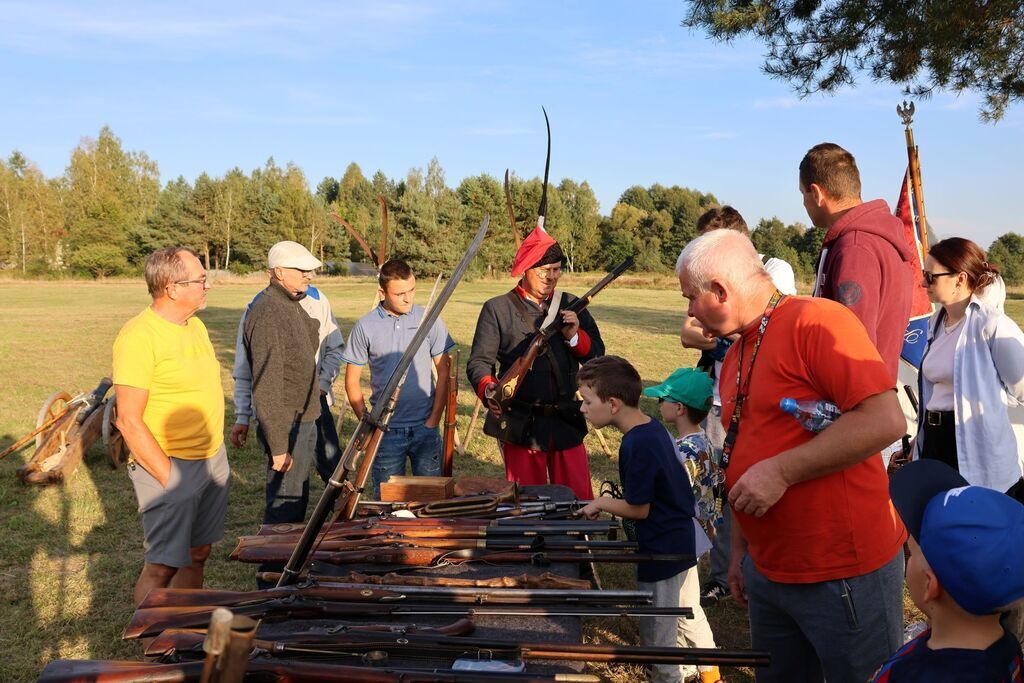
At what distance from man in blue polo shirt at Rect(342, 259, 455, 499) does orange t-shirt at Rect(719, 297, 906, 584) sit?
3732 mm

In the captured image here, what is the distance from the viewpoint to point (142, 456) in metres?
3.95

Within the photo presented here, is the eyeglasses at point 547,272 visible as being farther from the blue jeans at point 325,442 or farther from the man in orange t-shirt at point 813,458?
the man in orange t-shirt at point 813,458

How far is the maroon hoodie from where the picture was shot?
3352mm

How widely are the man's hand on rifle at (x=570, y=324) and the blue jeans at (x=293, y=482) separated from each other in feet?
6.70

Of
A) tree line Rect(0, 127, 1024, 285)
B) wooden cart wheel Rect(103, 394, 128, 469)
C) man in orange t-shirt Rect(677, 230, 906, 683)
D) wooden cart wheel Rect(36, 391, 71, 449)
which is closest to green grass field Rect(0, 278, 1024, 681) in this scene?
wooden cart wheel Rect(103, 394, 128, 469)

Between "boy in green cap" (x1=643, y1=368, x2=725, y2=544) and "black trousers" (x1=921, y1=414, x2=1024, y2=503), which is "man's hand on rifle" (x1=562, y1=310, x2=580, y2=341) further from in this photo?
"black trousers" (x1=921, y1=414, x2=1024, y2=503)

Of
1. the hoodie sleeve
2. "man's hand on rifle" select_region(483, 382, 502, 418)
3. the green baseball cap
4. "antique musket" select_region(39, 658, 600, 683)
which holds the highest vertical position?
the hoodie sleeve

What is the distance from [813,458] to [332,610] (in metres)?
1.70

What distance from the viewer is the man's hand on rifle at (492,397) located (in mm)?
4816

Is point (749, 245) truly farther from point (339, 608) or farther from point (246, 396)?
point (246, 396)

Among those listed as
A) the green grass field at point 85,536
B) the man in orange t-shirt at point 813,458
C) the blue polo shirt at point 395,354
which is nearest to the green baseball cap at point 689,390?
the green grass field at point 85,536

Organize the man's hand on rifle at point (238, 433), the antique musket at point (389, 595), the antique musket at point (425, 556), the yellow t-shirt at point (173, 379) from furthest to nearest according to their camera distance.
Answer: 1. the man's hand on rifle at point (238, 433)
2. the yellow t-shirt at point (173, 379)
3. the antique musket at point (425, 556)
4. the antique musket at point (389, 595)

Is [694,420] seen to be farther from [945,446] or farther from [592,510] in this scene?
[945,446]

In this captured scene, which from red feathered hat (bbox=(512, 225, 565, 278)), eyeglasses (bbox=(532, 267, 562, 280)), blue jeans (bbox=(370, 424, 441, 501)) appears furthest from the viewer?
blue jeans (bbox=(370, 424, 441, 501))
